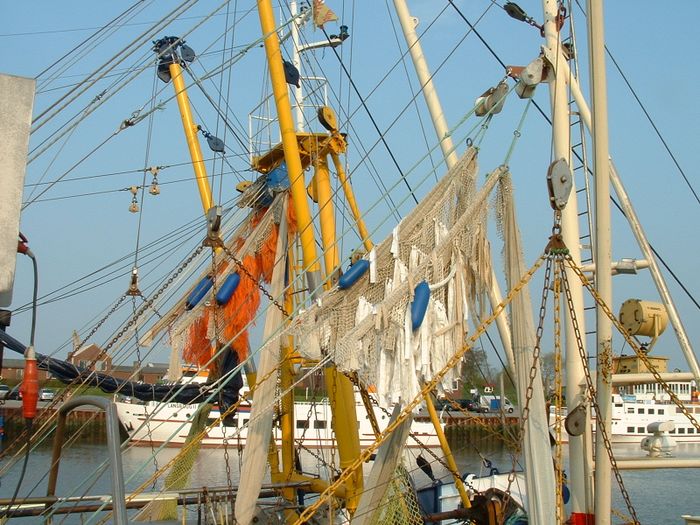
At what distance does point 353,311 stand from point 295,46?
8.57 metres

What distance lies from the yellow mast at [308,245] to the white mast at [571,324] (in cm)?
326

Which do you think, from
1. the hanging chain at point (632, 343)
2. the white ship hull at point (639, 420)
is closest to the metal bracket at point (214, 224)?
the hanging chain at point (632, 343)

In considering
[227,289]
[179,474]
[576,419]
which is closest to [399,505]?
[576,419]

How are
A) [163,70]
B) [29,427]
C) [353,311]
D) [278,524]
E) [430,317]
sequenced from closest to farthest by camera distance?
[29,427], [430,317], [353,311], [278,524], [163,70]

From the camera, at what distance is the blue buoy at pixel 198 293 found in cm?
1244

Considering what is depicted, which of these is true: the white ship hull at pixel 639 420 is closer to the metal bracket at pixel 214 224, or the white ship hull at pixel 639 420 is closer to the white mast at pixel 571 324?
the metal bracket at pixel 214 224

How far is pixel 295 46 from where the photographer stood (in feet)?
52.3

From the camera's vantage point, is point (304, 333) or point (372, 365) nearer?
point (372, 365)

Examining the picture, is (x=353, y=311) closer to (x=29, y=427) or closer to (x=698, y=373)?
(x=698, y=373)

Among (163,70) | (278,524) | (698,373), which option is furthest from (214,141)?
(698,373)

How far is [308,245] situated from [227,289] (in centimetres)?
159

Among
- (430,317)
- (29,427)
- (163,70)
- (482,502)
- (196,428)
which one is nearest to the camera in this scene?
(29,427)

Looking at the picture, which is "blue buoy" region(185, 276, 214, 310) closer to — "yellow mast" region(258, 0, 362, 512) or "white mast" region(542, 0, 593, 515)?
"yellow mast" region(258, 0, 362, 512)

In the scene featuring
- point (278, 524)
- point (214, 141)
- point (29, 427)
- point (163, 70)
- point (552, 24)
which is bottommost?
point (278, 524)
